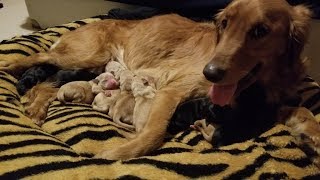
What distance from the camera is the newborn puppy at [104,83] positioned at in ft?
9.36

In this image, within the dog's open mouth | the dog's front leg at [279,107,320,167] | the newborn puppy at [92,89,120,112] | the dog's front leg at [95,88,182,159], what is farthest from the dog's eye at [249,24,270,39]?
the newborn puppy at [92,89,120,112]

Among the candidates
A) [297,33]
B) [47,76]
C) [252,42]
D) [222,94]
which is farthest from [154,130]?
[47,76]

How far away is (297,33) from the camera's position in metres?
2.22

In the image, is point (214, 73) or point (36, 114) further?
point (36, 114)

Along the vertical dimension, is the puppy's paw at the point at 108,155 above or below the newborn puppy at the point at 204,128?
above

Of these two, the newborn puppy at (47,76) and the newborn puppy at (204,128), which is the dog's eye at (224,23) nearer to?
the newborn puppy at (204,128)

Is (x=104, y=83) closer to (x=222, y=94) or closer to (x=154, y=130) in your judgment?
(x=154, y=130)

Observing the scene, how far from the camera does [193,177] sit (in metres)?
1.87

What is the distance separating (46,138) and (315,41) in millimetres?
1986

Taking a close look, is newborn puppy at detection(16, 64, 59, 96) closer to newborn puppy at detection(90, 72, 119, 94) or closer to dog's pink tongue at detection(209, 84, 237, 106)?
newborn puppy at detection(90, 72, 119, 94)

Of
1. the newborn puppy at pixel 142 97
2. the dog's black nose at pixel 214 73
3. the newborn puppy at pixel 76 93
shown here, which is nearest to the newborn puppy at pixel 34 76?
the newborn puppy at pixel 76 93

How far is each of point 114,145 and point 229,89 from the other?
2.29 feet

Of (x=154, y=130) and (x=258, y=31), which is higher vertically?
(x=258, y=31)

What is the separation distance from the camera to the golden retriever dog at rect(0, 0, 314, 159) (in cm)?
209
